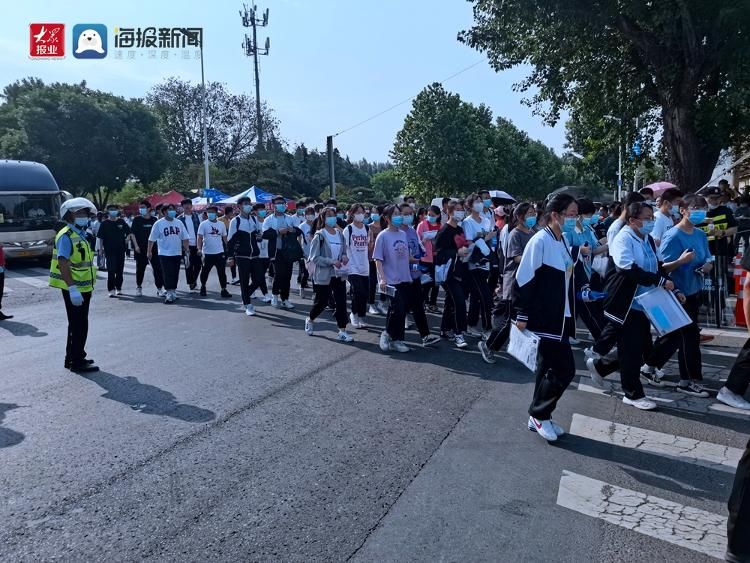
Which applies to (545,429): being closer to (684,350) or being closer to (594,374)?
(594,374)

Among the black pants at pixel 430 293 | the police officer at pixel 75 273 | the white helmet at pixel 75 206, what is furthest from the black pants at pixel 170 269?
the white helmet at pixel 75 206

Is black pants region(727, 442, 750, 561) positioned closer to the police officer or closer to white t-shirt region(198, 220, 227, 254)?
the police officer

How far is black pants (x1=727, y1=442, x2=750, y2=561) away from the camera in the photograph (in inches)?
123

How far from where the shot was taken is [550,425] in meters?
4.91

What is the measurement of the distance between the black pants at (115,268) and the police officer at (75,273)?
6.44m

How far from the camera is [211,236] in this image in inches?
508

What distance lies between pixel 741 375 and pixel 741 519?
2.99 meters

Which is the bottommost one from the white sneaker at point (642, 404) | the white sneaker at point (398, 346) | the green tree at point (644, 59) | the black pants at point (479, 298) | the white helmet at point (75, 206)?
the white sneaker at point (642, 404)

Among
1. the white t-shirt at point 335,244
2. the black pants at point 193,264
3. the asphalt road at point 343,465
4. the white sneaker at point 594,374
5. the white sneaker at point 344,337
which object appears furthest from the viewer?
the black pants at point 193,264

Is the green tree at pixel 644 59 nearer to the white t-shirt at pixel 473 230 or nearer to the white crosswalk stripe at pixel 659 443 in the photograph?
the white t-shirt at pixel 473 230

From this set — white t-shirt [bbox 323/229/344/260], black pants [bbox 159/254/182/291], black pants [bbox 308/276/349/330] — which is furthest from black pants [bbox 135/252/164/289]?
white t-shirt [bbox 323/229/344/260]

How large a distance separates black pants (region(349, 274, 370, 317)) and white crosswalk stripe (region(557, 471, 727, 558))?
5.36 meters

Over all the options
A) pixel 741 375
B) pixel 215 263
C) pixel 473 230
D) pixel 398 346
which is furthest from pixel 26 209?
pixel 741 375

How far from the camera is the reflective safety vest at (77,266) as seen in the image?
704 cm
